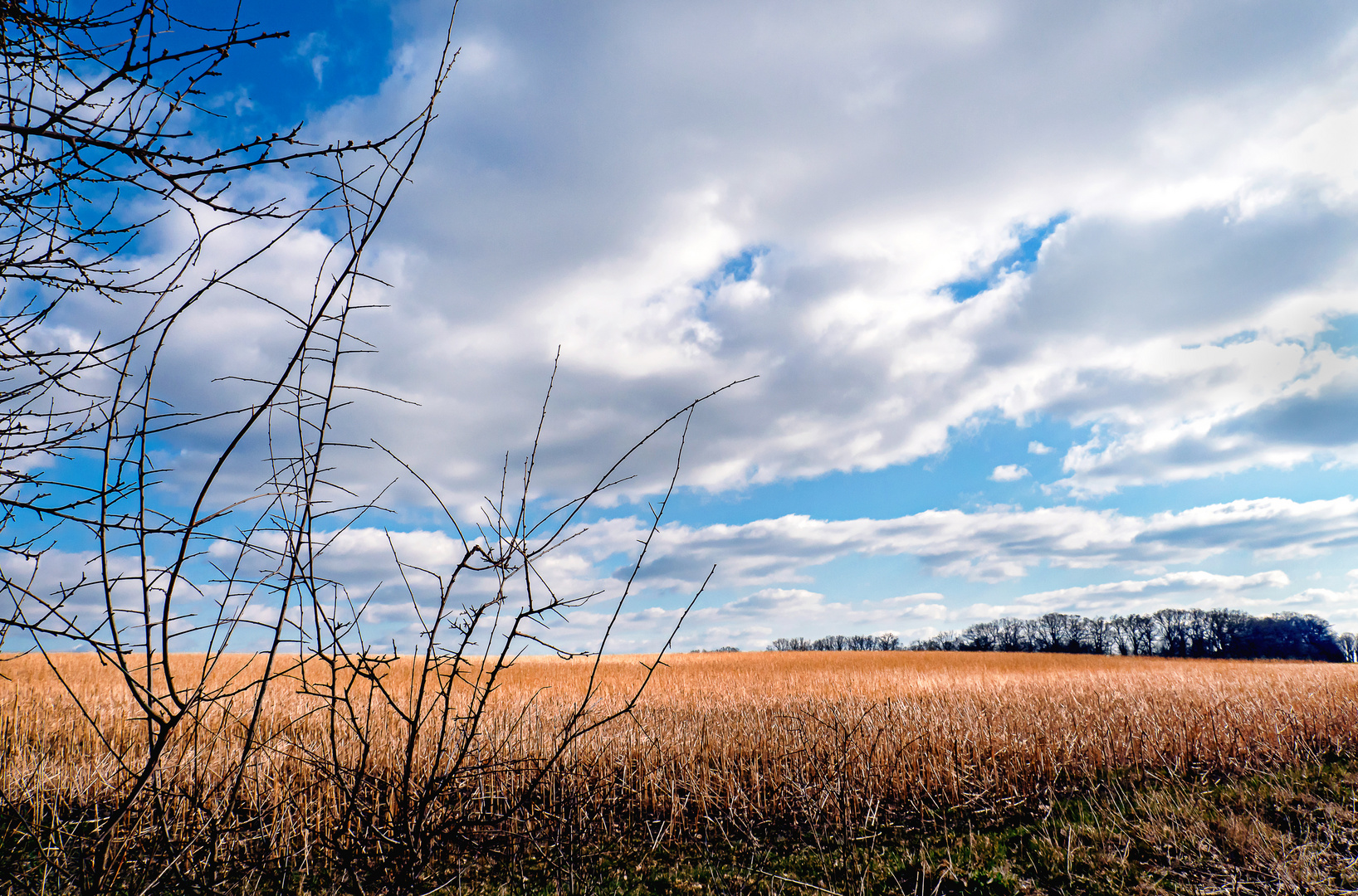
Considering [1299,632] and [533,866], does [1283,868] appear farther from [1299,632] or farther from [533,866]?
[1299,632]

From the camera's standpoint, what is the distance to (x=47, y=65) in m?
3.09

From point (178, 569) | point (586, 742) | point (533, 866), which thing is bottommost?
point (533, 866)

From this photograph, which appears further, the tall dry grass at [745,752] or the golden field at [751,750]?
the golden field at [751,750]

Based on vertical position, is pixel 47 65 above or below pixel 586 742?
above

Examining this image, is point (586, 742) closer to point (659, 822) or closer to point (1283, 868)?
point (659, 822)

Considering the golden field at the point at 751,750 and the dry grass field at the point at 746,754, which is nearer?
the dry grass field at the point at 746,754

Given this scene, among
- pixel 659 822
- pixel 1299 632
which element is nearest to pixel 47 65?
pixel 659 822

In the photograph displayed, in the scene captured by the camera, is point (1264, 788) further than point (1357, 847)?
Yes

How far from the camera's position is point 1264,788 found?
8102 mm

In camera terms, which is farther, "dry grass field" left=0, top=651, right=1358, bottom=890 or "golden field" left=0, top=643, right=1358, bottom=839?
"golden field" left=0, top=643, right=1358, bottom=839

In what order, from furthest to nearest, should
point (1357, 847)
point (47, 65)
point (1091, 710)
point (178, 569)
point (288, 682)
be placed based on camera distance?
point (288, 682)
point (1091, 710)
point (1357, 847)
point (47, 65)
point (178, 569)

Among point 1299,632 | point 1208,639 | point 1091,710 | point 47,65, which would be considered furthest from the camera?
point 1208,639

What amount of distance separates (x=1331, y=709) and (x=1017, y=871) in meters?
12.2

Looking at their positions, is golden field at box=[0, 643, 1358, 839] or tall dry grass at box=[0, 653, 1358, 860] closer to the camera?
tall dry grass at box=[0, 653, 1358, 860]
